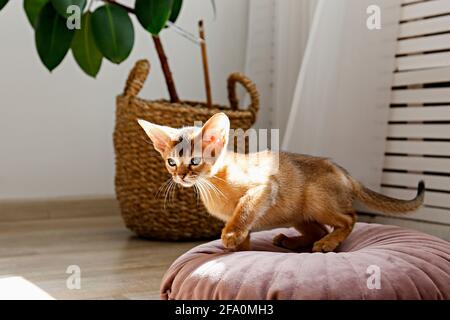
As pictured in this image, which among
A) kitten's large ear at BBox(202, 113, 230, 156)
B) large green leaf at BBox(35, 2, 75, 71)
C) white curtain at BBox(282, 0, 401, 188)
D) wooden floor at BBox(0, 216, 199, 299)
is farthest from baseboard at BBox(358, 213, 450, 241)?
large green leaf at BBox(35, 2, 75, 71)

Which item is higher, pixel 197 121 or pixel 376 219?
pixel 197 121

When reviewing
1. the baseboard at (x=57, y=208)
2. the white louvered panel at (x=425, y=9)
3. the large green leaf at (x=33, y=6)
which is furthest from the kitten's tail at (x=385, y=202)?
the baseboard at (x=57, y=208)

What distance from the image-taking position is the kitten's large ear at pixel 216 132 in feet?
3.96

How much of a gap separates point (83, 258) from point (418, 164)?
1.01m

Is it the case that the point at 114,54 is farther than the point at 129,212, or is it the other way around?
the point at 129,212

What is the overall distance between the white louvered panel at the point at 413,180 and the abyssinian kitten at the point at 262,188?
519 mm

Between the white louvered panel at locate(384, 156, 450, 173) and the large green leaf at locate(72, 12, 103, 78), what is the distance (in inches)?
37.3

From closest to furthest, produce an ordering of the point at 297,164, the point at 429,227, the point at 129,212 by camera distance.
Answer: the point at 297,164, the point at 429,227, the point at 129,212

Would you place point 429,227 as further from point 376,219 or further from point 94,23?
point 94,23

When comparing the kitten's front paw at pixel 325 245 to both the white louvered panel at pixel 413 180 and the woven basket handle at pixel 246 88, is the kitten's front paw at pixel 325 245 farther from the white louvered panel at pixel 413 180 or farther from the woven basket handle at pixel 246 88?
the woven basket handle at pixel 246 88

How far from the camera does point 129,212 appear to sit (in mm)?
2148

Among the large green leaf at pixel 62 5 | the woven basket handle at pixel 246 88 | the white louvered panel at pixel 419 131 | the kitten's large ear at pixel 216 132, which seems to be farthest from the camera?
the woven basket handle at pixel 246 88

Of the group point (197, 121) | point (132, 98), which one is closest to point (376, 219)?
point (197, 121)

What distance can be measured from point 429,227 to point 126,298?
972 millimetres
